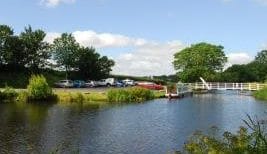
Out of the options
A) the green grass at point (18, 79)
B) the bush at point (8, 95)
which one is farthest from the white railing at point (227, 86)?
the bush at point (8, 95)

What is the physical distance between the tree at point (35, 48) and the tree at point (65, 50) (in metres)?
3.37

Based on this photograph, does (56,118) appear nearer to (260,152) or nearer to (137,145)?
(137,145)

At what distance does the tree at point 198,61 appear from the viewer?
141500 mm

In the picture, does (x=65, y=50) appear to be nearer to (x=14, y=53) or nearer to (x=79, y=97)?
(x=14, y=53)

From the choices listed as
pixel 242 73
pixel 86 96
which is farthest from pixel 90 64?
pixel 242 73

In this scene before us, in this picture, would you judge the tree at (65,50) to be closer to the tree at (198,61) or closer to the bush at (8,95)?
the tree at (198,61)

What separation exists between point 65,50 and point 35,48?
344 inches

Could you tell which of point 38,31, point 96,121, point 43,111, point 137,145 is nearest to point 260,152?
point 137,145

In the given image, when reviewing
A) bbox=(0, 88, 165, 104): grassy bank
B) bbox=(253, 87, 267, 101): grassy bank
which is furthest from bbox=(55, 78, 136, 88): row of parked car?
bbox=(253, 87, 267, 101): grassy bank

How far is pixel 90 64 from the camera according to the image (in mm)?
134375

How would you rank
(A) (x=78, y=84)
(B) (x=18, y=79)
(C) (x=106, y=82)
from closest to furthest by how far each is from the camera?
→ (B) (x=18, y=79), (A) (x=78, y=84), (C) (x=106, y=82)

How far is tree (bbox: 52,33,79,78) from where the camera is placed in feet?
429

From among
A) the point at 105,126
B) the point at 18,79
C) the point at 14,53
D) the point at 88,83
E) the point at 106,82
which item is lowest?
the point at 105,126

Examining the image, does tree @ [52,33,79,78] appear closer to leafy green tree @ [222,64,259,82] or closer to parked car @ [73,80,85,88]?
parked car @ [73,80,85,88]
